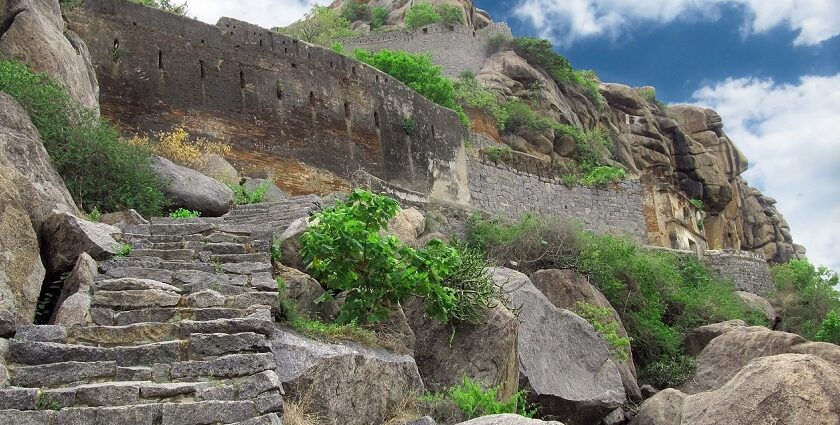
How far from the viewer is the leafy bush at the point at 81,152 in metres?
10.2

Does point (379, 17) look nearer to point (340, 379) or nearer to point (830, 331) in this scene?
point (830, 331)

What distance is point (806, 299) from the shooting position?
66.0 ft

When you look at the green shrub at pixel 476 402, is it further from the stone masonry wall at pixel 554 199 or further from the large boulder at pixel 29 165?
the stone masonry wall at pixel 554 199

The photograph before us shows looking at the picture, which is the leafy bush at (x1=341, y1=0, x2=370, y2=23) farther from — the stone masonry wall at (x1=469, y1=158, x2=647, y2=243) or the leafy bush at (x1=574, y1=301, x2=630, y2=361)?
the leafy bush at (x1=574, y1=301, x2=630, y2=361)

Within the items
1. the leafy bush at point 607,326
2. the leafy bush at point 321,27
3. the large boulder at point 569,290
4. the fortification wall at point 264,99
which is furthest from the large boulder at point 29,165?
the leafy bush at point 321,27

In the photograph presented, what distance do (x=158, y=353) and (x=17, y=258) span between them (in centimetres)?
172

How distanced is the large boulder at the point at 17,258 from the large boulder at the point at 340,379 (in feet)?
6.14

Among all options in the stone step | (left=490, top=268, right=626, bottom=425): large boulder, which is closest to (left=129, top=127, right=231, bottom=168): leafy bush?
(left=490, top=268, right=626, bottom=425): large boulder

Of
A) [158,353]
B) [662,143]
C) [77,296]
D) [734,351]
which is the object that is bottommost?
[158,353]

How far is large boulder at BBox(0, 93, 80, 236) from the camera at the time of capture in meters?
7.90

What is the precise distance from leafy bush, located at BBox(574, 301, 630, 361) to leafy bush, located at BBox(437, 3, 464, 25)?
2502 centimetres

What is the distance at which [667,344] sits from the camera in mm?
14875

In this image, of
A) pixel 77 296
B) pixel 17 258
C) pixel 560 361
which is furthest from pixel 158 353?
pixel 560 361

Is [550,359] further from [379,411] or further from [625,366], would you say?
[379,411]
